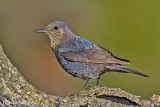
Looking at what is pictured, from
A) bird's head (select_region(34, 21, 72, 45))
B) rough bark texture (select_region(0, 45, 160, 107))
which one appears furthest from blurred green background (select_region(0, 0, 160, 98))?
rough bark texture (select_region(0, 45, 160, 107))

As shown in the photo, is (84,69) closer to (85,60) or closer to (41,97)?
(85,60)

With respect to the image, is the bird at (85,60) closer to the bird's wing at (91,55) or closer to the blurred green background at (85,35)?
the bird's wing at (91,55)

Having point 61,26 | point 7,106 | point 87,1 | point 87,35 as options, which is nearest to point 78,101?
point 7,106

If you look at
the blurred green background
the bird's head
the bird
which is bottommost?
the blurred green background

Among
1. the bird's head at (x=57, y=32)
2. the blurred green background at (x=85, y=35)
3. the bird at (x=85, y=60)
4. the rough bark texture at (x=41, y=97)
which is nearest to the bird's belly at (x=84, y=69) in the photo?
the bird at (x=85, y=60)

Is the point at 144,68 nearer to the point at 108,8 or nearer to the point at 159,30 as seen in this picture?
the point at 159,30

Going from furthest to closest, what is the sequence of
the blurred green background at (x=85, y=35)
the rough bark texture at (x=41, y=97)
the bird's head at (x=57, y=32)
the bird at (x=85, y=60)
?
the blurred green background at (x=85, y=35) < the bird's head at (x=57, y=32) < the bird at (x=85, y=60) < the rough bark texture at (x=41, y=97)

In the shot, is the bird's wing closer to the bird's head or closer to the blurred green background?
the bird's head
